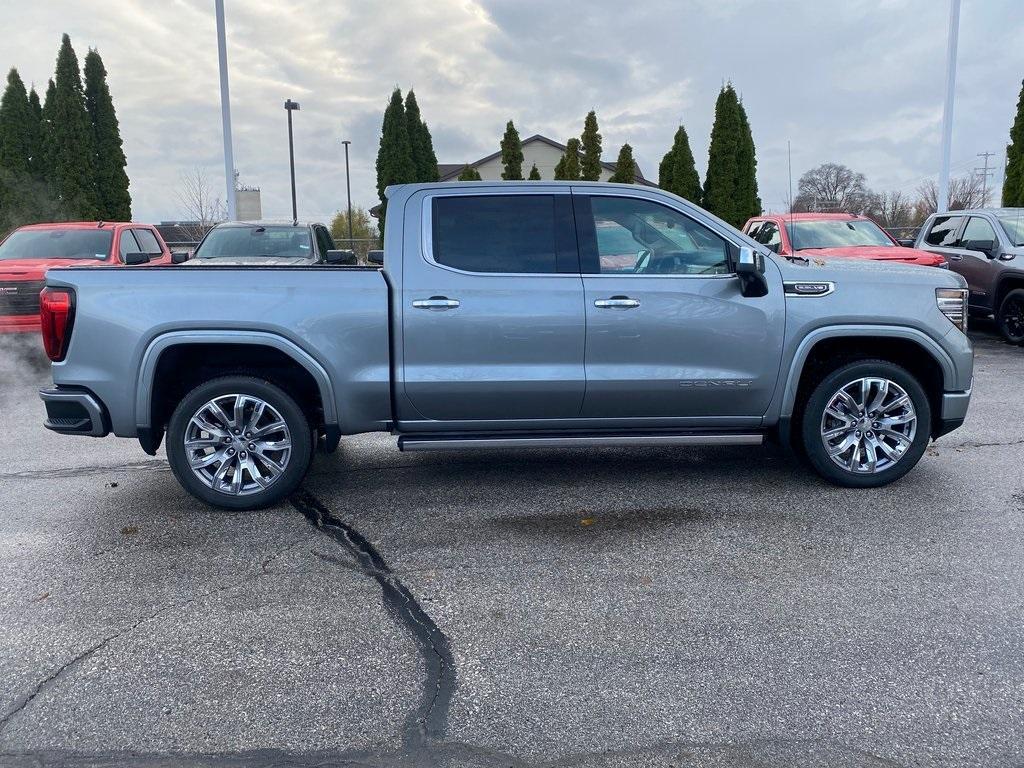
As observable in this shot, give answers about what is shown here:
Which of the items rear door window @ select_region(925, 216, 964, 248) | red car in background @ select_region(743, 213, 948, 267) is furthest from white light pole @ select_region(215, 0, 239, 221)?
rear door window @ select_region(925, 216, 964, 248)

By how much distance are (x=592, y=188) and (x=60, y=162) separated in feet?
82.7

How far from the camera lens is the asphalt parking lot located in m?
2.88

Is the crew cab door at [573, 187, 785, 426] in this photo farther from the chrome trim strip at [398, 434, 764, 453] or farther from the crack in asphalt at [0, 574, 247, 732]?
the crack in asphalt at [0, 574, 247, 732]

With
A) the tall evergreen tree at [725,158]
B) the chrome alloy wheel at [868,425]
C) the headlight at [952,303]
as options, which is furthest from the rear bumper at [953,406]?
the tall evergreen tree at [725,158]

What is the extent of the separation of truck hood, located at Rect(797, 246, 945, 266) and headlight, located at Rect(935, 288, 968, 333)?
588 centimetres

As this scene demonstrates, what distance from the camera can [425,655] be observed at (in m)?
3.43

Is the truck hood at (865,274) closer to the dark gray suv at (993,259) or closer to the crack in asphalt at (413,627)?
the crack in asphalt at (413,627)

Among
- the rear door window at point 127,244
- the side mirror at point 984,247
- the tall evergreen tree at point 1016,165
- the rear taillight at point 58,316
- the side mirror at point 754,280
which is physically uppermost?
the tall evergreen tree at point 1016,165

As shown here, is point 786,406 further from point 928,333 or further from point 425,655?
point 425,655

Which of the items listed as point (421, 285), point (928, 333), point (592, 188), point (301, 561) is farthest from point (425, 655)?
point (928, 333)

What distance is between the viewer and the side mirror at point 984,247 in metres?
11.6

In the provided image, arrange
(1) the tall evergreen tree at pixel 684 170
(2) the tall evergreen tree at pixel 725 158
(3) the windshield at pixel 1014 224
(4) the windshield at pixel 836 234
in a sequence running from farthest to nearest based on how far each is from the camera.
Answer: (1) the tall evergreen tree at pixel 684 170
(2) the tall evergreen tree at pixel 725 158
(4) the windshield at pixel 836 234
(3) the windshield at pixel 1014 224

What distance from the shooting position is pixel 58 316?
16.0 ft

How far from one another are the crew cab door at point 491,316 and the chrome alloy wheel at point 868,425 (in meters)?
1.68
